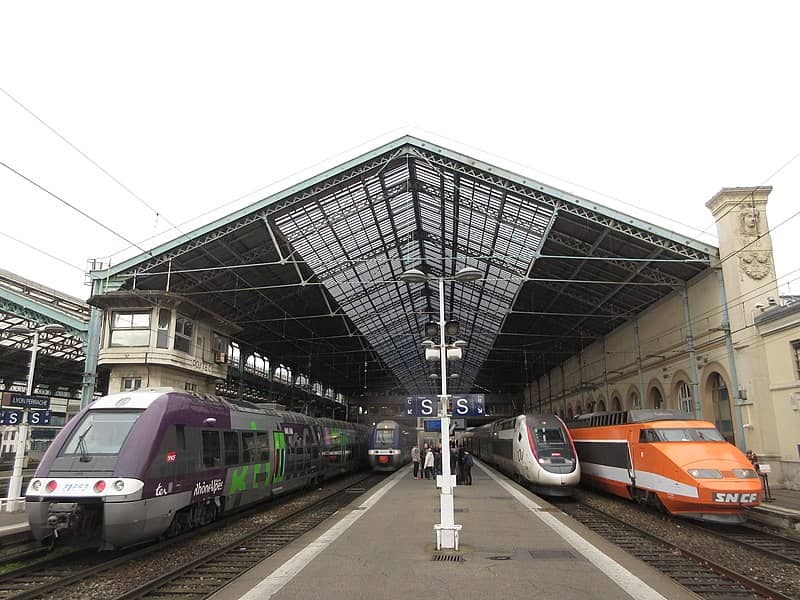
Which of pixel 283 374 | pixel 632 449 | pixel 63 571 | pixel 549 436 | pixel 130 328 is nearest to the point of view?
pixel 63 571

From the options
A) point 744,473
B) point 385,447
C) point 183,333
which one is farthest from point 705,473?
point 385,447

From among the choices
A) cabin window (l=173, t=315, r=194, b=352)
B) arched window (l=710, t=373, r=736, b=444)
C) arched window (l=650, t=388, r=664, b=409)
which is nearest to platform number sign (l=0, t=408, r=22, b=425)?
cabin window (l=173, t=315, r=194, b=352)

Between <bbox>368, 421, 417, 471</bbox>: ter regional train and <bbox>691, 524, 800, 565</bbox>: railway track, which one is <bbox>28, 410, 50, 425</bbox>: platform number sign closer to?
<bbox>691, 524, 800, 565</bbox>: railway track

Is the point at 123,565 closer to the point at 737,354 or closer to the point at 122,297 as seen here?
the point at 122,297

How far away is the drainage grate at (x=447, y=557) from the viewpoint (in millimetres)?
8438

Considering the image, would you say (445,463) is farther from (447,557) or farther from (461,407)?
(461,407)

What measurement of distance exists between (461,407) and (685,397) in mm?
16975

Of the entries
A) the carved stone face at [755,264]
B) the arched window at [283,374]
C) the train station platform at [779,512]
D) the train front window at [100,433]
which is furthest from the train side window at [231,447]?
the arched window at [283,374]

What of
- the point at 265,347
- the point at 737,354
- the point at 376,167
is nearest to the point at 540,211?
the point at 376,167

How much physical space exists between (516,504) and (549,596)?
29.0 feet

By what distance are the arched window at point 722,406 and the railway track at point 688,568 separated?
11765mm

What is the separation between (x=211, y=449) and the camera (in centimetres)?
1190

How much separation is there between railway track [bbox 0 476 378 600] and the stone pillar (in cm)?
1923

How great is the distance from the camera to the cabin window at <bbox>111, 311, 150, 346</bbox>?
22844 mm
